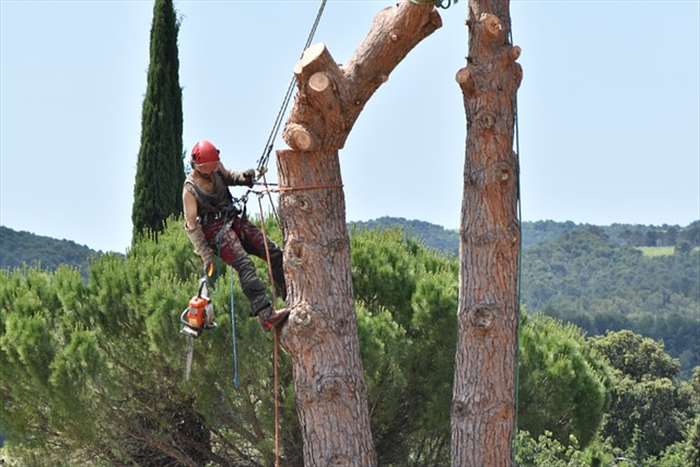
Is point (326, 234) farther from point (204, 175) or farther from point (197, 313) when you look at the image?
point (197, 313)

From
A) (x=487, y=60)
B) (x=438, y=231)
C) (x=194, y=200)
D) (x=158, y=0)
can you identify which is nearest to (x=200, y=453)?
(x=158, y=0)

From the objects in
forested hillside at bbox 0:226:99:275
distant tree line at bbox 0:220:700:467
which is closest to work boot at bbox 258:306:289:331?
distant tree line at bbox 0:220:700:467

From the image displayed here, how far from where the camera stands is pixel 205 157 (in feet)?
32.2

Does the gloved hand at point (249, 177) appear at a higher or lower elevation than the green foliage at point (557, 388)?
higher

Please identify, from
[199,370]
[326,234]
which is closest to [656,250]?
[199,370]

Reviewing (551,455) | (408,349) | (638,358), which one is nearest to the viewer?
(551,455)

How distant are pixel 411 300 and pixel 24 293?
14.5 ft

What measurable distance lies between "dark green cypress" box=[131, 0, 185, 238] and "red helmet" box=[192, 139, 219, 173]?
31.7ft

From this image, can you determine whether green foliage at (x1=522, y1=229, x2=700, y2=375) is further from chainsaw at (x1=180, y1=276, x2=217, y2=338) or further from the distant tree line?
chainsaw at (x1=180, y1=276, x2=217, y2=338)

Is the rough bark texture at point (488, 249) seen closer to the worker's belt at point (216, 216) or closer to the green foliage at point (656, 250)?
the worker's belt at point (216, 216)

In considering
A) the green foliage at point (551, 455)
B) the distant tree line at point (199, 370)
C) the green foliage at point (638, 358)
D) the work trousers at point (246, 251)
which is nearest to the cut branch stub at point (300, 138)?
the work trousers at point (246, 251)

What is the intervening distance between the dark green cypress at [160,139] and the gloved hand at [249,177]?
955cm

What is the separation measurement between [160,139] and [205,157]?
10.3 metres

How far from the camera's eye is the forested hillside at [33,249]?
Result: 4662 cm
